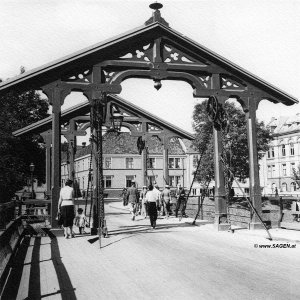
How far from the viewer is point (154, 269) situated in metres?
7.17

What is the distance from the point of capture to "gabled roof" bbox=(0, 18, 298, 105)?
472 inches

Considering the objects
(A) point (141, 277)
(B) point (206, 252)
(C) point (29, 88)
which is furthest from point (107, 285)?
(C) point (29, 88)

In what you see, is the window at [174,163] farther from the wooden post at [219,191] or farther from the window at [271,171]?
the wooden post at [219,191]

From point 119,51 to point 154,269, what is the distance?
25.7ft

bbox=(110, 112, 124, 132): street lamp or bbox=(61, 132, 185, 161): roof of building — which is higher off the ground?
bbox=(61, 132, 185, 161): roof of building

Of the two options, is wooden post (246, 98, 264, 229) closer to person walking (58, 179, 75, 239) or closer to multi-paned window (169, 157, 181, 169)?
person walking (58, 179, 75, 239)

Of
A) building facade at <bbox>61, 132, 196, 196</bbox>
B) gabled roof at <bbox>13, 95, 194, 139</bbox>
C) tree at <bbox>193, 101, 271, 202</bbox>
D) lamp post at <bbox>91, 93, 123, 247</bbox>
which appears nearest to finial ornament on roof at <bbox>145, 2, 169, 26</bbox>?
lamp post at <bbox>91, 93, 123, 247</bbox>

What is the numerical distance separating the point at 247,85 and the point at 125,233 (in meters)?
6.41

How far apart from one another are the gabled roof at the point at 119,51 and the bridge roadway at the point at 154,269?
15.5 ft

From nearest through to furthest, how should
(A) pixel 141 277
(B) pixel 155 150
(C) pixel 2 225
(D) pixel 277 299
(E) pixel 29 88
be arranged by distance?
(D) pixel 277 299 < (A) pixel 141 277 < (C) pixel 2 225 < (E) pixel 29 88 < (B) pixel 155 150

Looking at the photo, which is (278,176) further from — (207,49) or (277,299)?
(277,299)

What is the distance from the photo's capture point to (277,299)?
206 inches

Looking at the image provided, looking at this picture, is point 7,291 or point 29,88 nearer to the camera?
point 7,291

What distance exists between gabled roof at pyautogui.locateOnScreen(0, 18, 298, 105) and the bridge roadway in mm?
4720
